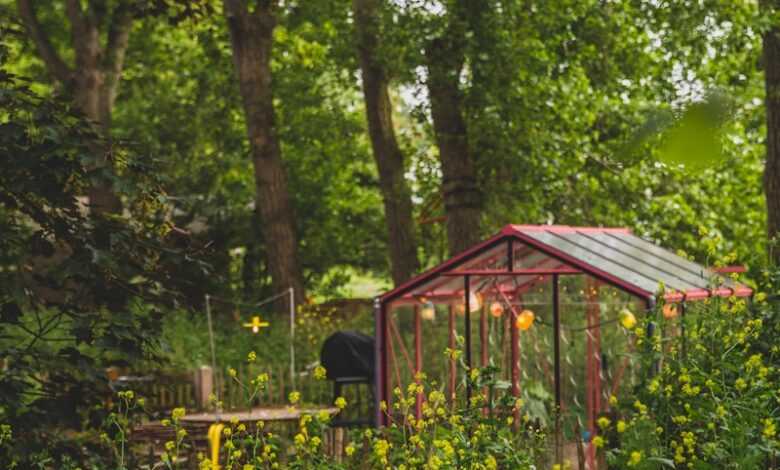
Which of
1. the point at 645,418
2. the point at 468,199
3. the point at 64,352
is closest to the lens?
the point at 645,418

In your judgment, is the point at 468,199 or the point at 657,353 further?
the point at 468,199

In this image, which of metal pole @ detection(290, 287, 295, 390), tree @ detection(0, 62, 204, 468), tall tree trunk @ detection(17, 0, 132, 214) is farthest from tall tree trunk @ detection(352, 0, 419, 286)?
tree @ detection(0, 62, 204, 468)

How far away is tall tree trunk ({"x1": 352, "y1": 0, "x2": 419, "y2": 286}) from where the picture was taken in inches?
709

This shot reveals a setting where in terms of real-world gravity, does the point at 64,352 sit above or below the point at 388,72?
below

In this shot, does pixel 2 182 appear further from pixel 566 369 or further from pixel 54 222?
pixel 566 369

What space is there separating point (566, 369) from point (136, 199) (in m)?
8.59

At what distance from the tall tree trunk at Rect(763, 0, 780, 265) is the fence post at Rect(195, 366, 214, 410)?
5.74 meters

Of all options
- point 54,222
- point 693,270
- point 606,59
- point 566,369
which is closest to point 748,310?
point 54,222

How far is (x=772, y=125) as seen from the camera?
33.8 feet

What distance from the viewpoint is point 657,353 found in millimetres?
4473

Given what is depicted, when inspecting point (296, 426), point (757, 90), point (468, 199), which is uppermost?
point (757, 90)

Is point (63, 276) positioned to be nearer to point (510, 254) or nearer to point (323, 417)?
point (323, 417)

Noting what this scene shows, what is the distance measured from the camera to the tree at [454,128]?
1625cm

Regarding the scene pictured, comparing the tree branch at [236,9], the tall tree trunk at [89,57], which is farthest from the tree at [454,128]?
the tall tree trunk at [89,57]
